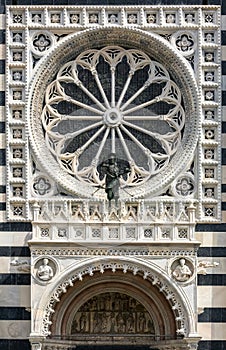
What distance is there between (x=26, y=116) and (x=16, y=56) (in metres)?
0.97

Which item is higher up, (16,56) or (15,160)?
→ (16,56)

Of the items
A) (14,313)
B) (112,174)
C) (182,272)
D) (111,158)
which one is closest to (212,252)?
(182,272)

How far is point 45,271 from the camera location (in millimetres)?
20344

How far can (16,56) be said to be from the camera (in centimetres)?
2167

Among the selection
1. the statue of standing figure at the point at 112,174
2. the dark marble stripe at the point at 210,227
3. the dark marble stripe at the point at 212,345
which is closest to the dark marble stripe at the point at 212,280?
the dark marble stripe at the point at 210,227

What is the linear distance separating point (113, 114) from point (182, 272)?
2.94 m

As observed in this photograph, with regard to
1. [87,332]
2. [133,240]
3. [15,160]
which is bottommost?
[87,332]

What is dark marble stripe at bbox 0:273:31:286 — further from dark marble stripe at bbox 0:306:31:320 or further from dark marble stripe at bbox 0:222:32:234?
dark marble stripe at bbox 0:222:32:234

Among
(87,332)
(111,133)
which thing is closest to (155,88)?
(111,133)

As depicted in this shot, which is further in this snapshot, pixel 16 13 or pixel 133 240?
pixel 16 13

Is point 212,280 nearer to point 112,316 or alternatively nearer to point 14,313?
point 112,316

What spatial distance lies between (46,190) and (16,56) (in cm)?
216

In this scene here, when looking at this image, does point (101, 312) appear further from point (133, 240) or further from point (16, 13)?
point (16, 13)

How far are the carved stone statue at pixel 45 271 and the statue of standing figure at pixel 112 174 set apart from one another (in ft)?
4.45
